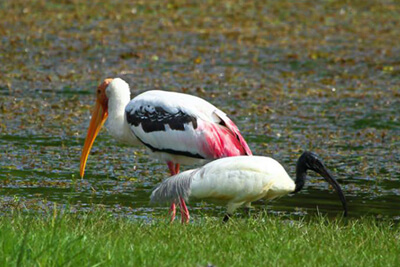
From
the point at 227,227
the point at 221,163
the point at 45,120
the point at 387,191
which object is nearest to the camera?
the point at 227,227

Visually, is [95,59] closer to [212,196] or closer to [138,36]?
[138,36]

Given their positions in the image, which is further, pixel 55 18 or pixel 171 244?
pixel 55 18

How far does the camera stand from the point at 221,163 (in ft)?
21.7

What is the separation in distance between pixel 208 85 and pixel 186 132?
5.15 meters

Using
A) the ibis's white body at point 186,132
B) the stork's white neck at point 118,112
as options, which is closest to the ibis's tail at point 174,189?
the ibis's white body at point 186,132

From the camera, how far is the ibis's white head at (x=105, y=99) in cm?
800

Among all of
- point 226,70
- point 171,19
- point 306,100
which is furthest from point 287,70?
point 171,19

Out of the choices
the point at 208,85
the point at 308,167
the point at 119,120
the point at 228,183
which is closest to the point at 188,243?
Result: the point at 228,183

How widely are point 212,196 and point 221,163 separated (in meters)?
0.22

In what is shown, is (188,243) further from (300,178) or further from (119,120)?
(119,120)

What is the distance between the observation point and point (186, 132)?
745 centimetres

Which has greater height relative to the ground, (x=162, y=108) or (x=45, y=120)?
(x=162, y=108)

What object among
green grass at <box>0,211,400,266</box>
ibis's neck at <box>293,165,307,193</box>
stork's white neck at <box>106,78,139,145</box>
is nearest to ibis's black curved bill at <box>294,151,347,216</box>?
ibis's neck at <box>293,165,307,193</box>

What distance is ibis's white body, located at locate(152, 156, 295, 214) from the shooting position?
6512 mm
